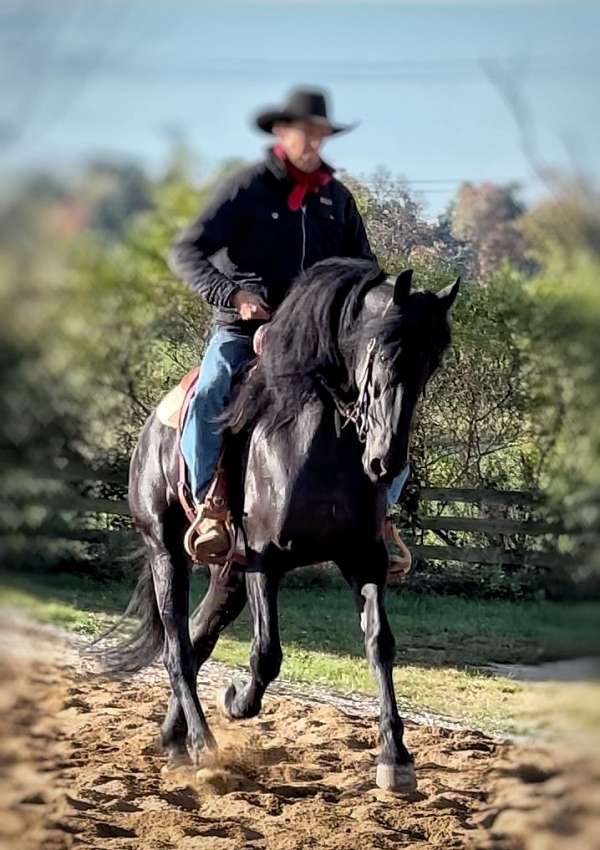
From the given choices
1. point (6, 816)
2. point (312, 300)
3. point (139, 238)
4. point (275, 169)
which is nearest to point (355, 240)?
point (312, 300)

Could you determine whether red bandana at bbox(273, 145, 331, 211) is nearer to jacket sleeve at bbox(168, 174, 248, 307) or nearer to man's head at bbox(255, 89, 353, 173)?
jacket sleeve at bbox(168, 174, 248, 307)

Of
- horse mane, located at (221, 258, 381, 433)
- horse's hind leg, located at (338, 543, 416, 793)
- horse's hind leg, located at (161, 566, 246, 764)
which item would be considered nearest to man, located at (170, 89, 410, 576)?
horse mane, located at (221, 258, 381, 433)

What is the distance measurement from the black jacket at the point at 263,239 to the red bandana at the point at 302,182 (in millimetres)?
23

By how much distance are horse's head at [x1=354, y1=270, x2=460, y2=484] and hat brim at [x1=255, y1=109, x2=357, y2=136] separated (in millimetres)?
939

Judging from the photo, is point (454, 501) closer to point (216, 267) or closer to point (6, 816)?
point (216, 267)

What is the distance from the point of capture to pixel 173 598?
5.68 metres

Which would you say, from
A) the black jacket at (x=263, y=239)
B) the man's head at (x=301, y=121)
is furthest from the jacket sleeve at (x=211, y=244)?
the man's head at (x=301, y=121)

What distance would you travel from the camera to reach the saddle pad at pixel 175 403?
5.39m

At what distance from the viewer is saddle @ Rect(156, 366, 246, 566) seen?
16.5ft

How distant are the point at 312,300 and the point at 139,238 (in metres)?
1.50

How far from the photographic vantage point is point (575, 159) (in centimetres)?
271

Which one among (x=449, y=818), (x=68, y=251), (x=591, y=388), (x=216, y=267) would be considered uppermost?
(x=216, y=267)

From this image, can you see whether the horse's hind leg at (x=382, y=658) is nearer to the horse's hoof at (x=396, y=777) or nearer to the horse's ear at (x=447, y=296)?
the horse's hoof at (x=396, y=777)

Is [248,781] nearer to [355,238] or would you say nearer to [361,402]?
[361,402]
